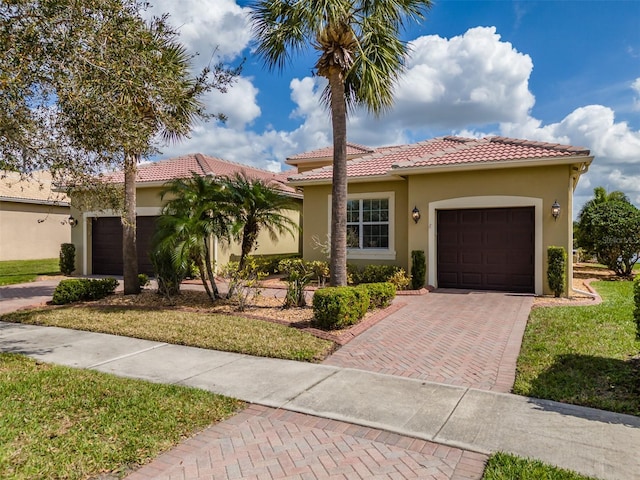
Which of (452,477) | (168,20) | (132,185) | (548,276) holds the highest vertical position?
(168,20)

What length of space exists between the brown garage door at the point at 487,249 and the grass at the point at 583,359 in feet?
10.6

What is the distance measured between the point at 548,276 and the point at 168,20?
11.8 meters

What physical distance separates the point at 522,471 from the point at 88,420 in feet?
14.6

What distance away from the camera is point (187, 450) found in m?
4.16

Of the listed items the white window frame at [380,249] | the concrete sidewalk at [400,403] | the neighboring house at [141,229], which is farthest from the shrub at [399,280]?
the concrete sidewalk at [400,403]

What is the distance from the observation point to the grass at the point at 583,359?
17.7ft

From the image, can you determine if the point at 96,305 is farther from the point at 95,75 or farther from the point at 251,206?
the point at 95,75

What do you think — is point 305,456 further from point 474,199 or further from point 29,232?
point 29,232

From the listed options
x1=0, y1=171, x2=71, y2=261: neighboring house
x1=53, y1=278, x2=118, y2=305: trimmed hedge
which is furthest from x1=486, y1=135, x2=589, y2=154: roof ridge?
x1=0, y1=171, x2=71, y2=261: neighboring house

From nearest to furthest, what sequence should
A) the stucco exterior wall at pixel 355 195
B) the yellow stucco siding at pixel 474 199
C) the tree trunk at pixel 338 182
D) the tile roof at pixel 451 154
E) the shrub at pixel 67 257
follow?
the tree trunk at pixel 338 182 < the yellow stucco siding at pixel 474 199 < the tile roof at pixel 451 154 < the stucco exterior wall at pixel 355 195 < the shrub at pixel 67 257

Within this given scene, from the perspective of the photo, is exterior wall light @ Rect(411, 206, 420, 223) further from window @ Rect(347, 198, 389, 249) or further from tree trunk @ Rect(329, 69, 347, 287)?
tree trunk @ Rect(329, 69, 347, 287)

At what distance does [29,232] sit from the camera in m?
26.0

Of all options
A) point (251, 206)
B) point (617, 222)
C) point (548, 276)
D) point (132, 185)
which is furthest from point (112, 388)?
point (617, 222)

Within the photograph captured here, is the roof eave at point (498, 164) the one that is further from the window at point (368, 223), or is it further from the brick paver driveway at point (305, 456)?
the brick paver driveway at point (305, 456)
